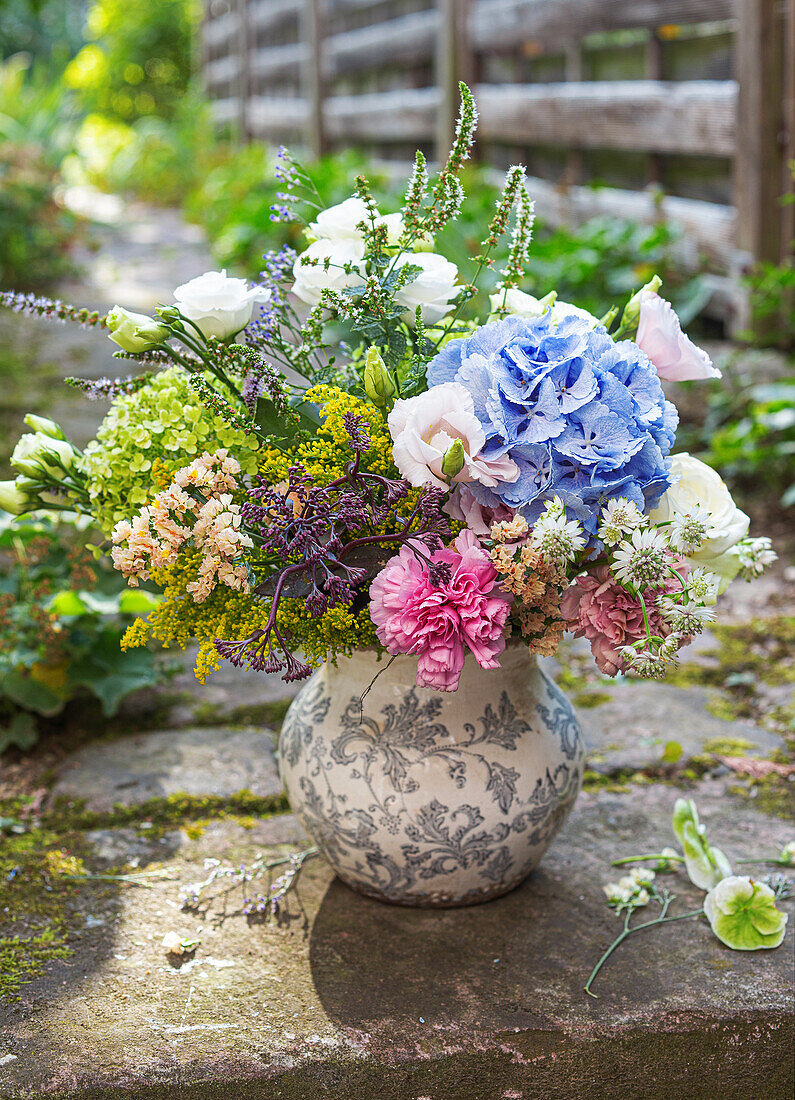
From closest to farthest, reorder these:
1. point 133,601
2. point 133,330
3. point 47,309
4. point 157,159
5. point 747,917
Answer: point 133,330, point 47,309, point 747,917, point 133,601, point 157,159

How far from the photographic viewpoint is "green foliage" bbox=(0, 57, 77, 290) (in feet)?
17.1

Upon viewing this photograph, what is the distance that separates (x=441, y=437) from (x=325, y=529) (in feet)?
0.50

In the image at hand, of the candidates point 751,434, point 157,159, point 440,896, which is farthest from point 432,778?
point 157,159

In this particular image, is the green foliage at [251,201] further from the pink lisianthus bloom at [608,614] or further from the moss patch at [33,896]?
the pink lisianthus bloom at [608,614]

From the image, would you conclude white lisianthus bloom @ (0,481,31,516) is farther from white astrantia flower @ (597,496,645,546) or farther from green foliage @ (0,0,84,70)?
green foliage @ (0,0,84,70)

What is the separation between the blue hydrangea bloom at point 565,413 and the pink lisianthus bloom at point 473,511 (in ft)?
0.09

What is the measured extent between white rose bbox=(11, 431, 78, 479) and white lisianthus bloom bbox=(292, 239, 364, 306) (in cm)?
35

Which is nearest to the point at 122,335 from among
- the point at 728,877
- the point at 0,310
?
the point at 728,877

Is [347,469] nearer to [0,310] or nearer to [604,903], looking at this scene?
[604,903]

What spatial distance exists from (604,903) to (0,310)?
432 centimetres

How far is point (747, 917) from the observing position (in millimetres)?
1329

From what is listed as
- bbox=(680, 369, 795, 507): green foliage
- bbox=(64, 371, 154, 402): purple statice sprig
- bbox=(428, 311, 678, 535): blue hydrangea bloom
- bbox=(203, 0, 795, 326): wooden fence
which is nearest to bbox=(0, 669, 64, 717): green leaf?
bbox=(64, 371, 154, 402): purple statice sprig

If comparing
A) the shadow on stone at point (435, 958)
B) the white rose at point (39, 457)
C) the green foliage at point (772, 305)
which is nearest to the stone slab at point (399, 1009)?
the shadow on stone at point (435, 958)

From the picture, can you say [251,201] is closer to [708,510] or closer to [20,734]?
[20,734]
